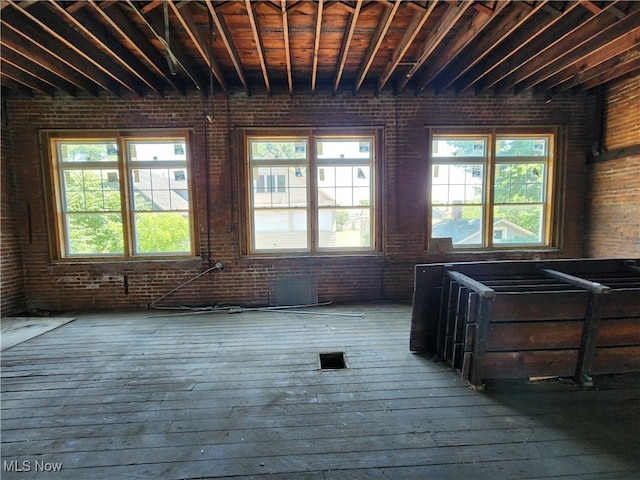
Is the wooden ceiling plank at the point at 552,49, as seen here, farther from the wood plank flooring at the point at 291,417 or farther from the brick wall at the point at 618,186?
the wood plank flooring at the point at 291,417

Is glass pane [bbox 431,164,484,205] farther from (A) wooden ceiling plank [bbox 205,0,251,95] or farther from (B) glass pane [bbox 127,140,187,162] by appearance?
(B) glass pane [bbox 127,140,187,162]

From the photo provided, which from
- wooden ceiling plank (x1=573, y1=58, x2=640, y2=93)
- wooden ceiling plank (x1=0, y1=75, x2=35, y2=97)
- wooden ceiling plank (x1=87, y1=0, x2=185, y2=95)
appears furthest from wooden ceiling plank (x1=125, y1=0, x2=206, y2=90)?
wooden ceiling plank (x1=573, y1=58, x2=640, y2=93)

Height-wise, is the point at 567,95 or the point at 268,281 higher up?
the point at 567,95

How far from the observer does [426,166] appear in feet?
15.4

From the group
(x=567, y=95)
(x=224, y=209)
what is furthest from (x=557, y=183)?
(x=224, y=209)

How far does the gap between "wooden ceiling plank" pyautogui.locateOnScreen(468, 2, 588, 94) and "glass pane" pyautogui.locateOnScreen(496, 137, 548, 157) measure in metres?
1.00

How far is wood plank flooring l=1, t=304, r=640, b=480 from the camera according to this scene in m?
1.69

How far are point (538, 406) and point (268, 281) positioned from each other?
353 cm

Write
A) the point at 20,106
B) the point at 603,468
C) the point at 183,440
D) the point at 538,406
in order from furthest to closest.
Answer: the point at 20,106 → the point at 538,406 → the point at 183,440 → the point at 603,468

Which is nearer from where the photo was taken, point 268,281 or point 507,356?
point 507,356

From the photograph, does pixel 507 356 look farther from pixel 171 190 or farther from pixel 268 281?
pixel 171 190

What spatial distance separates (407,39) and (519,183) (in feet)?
10.1

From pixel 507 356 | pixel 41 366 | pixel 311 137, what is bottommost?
pixel 41 366

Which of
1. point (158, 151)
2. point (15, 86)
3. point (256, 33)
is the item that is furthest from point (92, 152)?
point (256, 33)
